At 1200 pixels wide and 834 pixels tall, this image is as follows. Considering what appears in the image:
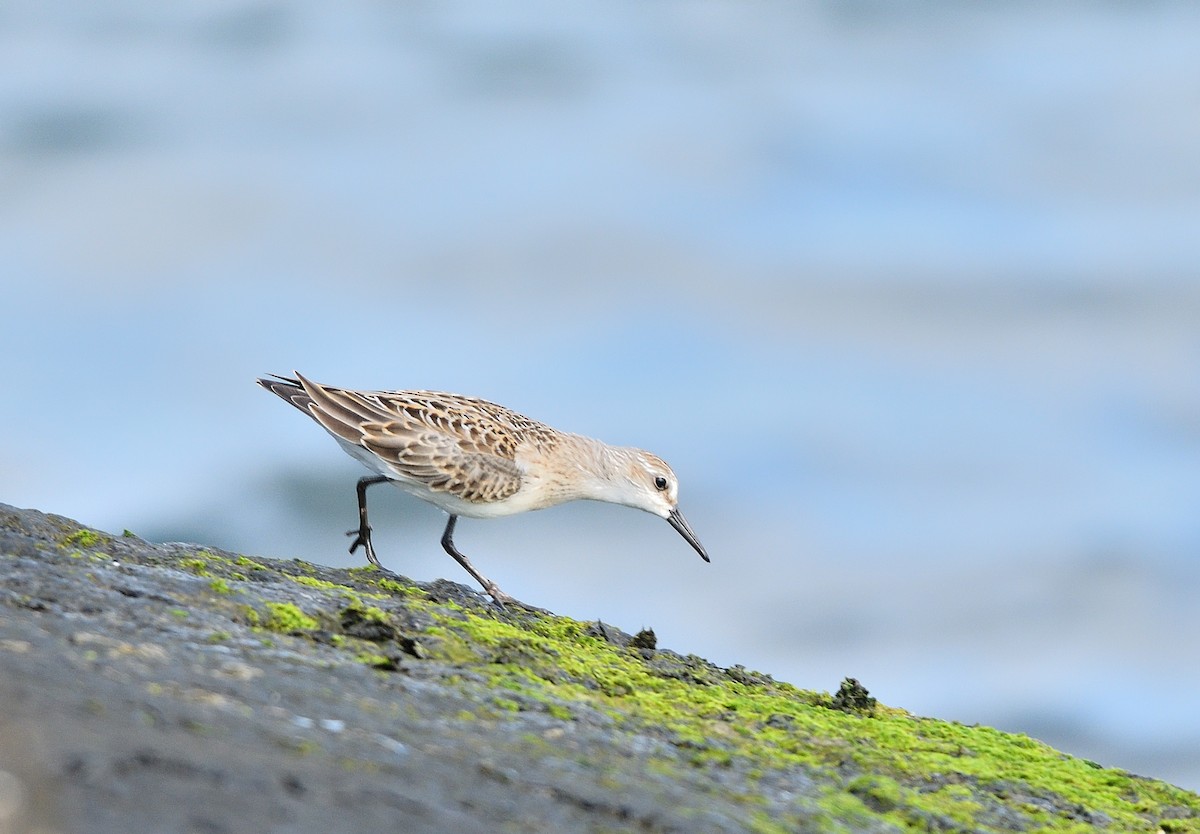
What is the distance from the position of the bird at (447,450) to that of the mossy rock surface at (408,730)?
3442mm

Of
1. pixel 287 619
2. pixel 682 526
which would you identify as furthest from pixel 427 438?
pixel 287 619

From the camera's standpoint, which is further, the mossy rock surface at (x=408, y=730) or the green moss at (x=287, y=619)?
the green moss at (x=287, y=619)

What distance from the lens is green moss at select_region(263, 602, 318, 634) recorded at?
4.44 metres

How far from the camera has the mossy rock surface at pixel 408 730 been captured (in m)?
2.93

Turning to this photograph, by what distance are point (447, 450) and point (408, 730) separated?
598 cm

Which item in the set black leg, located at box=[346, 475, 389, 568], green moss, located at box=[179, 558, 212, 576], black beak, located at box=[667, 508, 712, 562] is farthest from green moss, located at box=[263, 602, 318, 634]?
black beak, located at box=[667, 508, 712, 562]

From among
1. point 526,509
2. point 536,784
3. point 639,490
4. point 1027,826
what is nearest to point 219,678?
point 536,784

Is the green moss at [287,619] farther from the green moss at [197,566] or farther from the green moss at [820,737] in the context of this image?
the green moss at [197,566]

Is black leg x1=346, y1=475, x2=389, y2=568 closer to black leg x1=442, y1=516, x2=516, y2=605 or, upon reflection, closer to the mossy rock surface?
black leg x1=442, y1=516, x2=516, y2=605

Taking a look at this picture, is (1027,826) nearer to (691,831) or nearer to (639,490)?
(691,831)

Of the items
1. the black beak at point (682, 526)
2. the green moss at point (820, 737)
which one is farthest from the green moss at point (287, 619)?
the black beak at point (682, 526)

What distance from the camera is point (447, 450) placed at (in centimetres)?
947

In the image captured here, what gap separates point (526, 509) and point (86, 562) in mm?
5595

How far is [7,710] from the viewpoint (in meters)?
2.99
